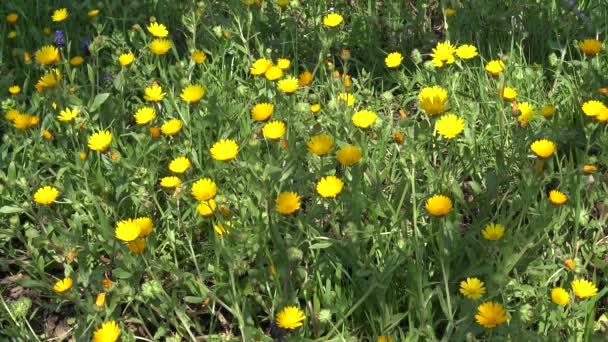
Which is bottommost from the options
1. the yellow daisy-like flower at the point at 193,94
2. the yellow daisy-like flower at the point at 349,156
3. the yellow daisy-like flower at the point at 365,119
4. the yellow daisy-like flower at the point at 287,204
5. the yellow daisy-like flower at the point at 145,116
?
the yellow daisy-like flower at the point at 145,116

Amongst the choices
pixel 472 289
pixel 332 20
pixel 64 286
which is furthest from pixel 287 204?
pixel 332 20

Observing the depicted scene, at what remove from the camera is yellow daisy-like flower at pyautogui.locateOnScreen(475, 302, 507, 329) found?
1.61m

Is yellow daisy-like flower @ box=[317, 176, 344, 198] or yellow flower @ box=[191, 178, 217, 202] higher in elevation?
yellow daisy-like flower @ box=[317, 176, 344, 198]

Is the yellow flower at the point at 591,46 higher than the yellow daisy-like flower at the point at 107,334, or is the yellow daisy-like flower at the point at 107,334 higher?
the yellow flower at the point at 591,46

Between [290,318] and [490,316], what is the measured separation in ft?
1.59

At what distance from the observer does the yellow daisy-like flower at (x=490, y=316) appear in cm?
161

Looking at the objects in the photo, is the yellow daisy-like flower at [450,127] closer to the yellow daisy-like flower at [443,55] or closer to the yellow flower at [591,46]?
the yellow daisy-like flower at [443,55]

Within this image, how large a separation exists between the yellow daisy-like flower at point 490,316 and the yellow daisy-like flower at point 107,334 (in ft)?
2.89

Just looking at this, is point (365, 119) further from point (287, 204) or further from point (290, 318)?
point (290, 318)

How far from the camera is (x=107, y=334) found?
1.76 meters

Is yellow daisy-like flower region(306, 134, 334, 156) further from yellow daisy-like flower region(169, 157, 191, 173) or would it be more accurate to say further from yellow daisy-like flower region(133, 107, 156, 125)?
yellow daisy-like flower region(133, 107, 156, 125)

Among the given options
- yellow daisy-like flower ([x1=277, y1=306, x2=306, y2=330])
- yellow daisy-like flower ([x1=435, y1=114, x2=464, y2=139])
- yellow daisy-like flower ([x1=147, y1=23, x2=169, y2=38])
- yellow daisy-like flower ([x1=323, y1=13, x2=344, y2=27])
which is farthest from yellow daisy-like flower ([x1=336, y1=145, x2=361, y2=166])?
yellow daisy-like flower ([x1=147, y1=23, x2=169, y2=38])

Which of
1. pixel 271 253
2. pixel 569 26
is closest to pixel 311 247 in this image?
pixel 271 253

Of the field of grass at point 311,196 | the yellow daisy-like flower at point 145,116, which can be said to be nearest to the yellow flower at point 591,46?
the field of grass at point 311,196
